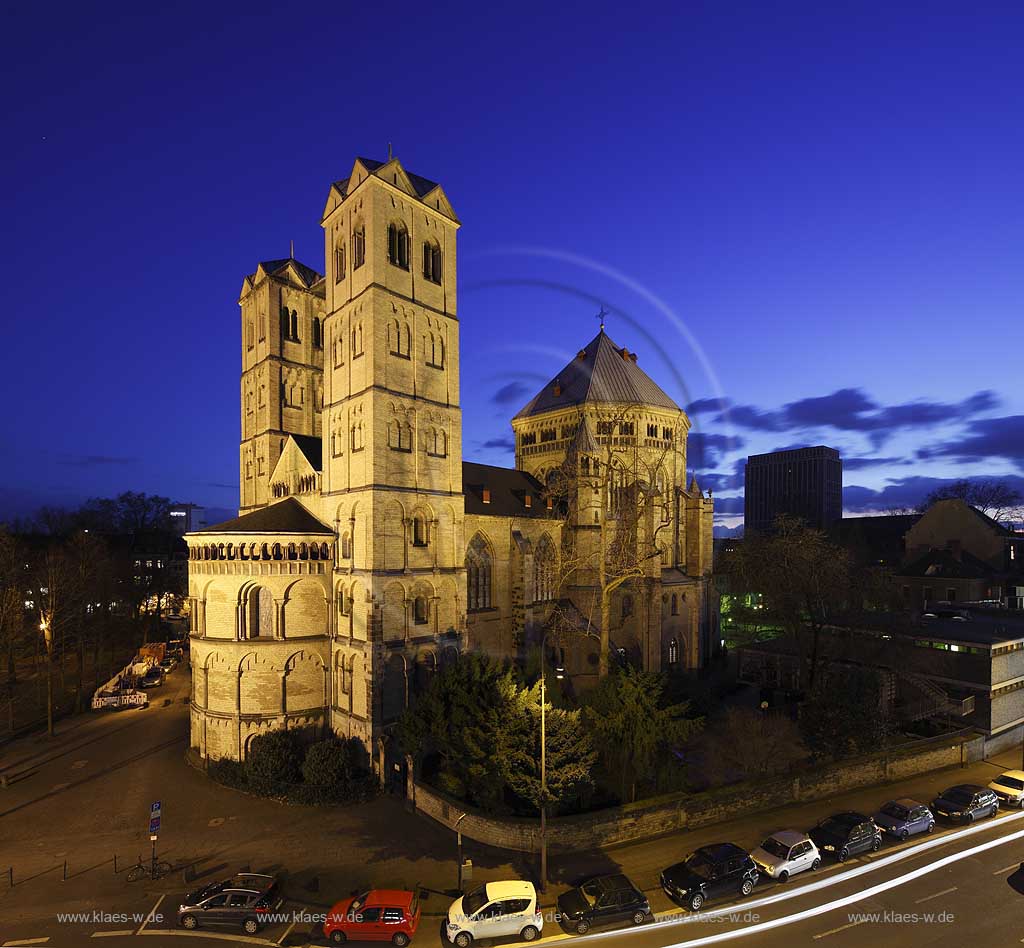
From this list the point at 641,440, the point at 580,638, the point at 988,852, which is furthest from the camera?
the point at 641,440

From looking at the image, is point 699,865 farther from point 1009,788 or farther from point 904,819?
point 1009,788

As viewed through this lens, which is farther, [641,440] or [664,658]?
[641,440]

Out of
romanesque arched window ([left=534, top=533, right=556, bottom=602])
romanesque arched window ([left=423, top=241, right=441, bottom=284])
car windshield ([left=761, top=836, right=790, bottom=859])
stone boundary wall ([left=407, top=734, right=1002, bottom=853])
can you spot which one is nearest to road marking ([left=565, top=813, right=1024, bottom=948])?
car windshield ([left=761, top=836, right=790, bottom=859])

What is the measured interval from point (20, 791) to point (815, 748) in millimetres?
39456

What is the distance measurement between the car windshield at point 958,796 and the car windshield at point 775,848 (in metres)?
10.0

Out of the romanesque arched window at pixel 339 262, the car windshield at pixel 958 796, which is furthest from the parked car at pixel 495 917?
the romanesque arched window at pixel 339 262

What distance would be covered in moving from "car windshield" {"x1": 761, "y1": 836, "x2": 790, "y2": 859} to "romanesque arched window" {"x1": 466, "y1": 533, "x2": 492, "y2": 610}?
21.0m

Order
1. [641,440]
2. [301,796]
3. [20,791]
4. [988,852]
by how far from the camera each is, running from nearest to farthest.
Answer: [988,852], [301,796], [20,791], [641,440]

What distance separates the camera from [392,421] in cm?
3062

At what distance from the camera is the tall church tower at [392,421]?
29.6m

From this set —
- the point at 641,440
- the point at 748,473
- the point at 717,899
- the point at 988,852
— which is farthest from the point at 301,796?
the point at 748,473

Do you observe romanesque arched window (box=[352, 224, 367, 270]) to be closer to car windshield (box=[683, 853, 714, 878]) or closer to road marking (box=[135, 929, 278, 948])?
road marking (box=[135, 929, 278, 948])

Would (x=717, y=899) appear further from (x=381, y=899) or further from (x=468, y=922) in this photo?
(x=381, y=899)

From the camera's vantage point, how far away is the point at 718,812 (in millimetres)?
23688
